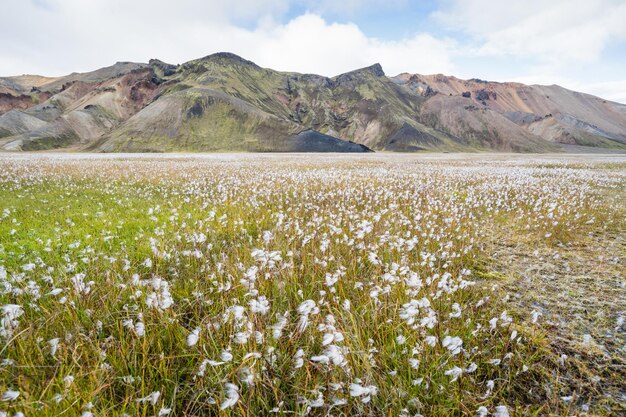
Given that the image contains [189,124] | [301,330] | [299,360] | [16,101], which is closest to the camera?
[299,360]

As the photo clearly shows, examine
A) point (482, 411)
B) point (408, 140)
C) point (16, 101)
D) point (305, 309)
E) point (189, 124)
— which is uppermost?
point (16, 101)

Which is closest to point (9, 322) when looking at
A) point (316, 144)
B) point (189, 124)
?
point (316, 144)

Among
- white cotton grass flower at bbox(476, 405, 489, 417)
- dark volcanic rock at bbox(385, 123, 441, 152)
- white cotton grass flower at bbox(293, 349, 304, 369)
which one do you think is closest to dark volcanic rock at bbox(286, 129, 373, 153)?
dark volcanic rock at bbox(385, 123, 441, 152)

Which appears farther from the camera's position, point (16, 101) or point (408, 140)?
point (16, 101)

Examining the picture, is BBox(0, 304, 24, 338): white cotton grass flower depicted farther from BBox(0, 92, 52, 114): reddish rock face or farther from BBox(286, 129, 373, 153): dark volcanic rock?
BBox(0, 92, 52, 114): reddish rock face

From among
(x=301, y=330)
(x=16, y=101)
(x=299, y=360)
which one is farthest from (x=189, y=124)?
(x=299, y=360)

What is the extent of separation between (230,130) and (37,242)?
423 feet

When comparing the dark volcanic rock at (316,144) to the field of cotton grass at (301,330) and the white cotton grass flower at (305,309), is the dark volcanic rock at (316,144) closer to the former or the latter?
the field of cotton grass at (301,330)

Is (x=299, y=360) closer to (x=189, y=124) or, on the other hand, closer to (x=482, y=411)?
(x=482, y=411)

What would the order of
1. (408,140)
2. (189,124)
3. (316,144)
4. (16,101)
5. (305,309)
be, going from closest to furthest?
1. (305,309)
2. (316,144)
3. (189,124)
4. (408,140)
5. (16,101)

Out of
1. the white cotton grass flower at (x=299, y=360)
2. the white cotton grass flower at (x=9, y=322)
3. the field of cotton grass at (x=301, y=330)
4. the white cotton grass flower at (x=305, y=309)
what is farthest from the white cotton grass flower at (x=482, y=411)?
the white cotton grass flower at (x=9, y=322)

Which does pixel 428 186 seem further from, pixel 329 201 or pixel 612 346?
pixel 612 346

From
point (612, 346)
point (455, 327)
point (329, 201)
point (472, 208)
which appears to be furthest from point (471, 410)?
point (472, 208)

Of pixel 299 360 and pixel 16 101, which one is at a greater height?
pixel 16 101
